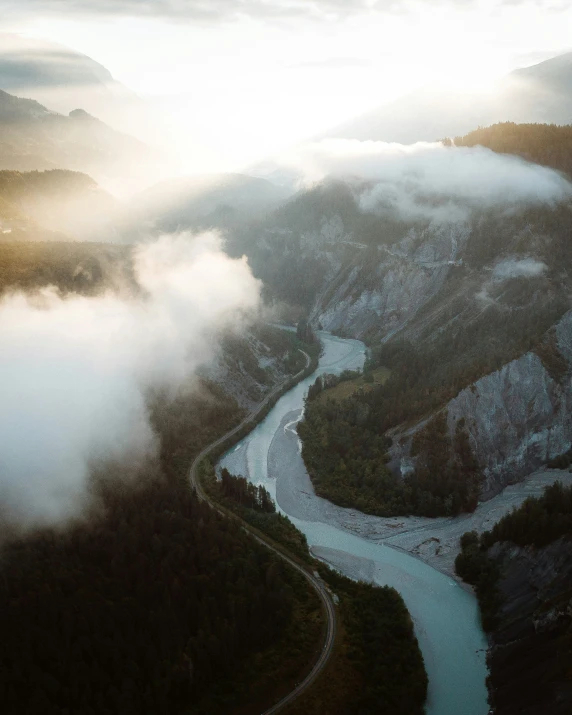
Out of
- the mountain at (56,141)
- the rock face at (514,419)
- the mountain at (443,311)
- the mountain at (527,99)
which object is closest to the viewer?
the rock face at (514,419)

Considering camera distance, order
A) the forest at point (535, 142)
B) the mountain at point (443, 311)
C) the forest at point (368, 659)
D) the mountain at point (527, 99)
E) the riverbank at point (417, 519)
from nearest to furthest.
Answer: the forest at point (368, 659) → the riverbank at point (417, 519) → the mountain at point (443, 311) → the forest at point (535, 142) → the mountain at point (527, 99)

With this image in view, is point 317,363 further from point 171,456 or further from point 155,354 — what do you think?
point 171,456

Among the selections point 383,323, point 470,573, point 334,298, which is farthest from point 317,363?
point 470,573

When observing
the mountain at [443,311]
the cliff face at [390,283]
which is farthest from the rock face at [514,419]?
the cliff face at [390,283]

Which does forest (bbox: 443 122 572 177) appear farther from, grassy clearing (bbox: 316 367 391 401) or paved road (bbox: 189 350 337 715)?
paved road (bbox: 189 350 337 715)

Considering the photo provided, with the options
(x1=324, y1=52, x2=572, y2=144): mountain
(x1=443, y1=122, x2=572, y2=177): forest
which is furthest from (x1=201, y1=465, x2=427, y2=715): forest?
(x1=324, y1=52, x2=572, y2=144): mountain

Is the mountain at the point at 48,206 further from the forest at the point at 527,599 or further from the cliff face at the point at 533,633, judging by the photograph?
the cliff face at the point at 533,633

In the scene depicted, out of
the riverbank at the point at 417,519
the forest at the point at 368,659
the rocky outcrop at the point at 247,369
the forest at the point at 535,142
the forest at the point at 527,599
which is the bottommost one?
the rocky outcrop at the point at 247,369
